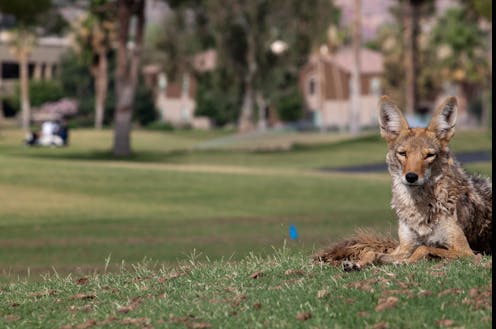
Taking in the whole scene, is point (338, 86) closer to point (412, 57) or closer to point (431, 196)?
point (412, 57)

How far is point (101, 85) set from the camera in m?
132

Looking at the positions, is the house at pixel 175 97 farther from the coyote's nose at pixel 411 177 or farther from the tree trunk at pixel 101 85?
the coyote's nose at pixel 411 177

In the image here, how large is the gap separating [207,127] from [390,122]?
460 ft

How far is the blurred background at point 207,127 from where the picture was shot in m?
28.0

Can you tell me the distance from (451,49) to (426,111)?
2699cm

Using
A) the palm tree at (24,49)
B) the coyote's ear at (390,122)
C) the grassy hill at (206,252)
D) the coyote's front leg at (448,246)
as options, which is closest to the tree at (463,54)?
the palm tree at (24,49)

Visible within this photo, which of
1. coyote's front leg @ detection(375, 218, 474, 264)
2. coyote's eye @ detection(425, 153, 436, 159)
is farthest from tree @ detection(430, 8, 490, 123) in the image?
coyote's eye @ detection(425, 153, 436, 159)

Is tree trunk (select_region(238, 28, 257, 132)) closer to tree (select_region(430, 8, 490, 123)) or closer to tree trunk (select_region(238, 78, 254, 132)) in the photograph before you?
tree trunk (select_region(238, 78, 254, 132))

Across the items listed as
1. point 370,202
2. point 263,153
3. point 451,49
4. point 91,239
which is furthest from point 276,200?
point 451,49

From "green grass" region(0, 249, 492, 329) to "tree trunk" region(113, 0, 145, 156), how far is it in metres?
53.2

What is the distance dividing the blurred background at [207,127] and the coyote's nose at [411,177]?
3158 mm

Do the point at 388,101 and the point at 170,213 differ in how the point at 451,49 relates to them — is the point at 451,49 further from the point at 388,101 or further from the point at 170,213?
the point at 388,101

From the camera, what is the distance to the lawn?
23388 millimetres

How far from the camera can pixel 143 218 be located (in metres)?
32.1
